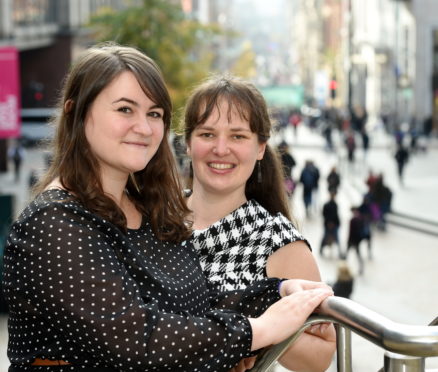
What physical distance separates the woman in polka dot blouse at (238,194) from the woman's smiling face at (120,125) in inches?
23.3

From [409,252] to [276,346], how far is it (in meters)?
20.2

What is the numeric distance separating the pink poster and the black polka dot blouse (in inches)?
996

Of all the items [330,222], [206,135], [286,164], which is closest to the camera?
[206,135]

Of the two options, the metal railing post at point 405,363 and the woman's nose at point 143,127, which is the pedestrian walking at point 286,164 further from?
the metal railing post at point 405,363

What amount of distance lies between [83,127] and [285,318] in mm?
827

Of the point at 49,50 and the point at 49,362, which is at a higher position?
the point at 49,50

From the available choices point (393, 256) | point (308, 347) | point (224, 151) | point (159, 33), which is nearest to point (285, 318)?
point (308, 347)

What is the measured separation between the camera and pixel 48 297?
2602mm

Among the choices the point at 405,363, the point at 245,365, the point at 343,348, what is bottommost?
the point at 245,365

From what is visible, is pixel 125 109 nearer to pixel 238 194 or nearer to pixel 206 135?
pixel 206 135

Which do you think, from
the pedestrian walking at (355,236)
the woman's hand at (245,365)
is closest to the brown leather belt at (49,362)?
the woman's hand at (245,365)

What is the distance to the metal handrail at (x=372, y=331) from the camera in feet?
7.22

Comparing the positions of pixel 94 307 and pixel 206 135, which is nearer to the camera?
pixel 94 307

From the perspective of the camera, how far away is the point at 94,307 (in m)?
2.60
